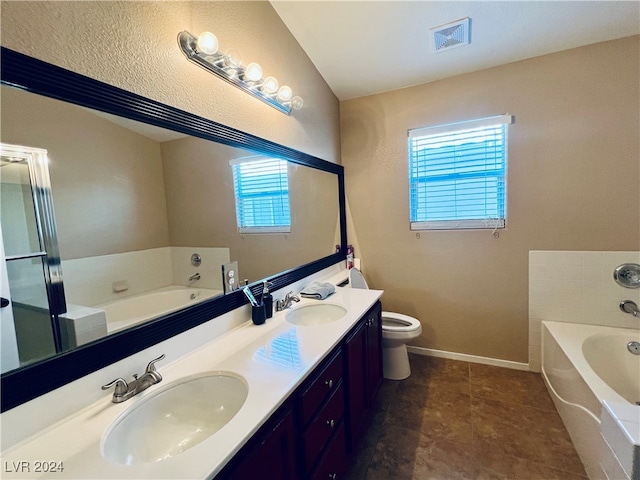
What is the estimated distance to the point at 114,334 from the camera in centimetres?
97

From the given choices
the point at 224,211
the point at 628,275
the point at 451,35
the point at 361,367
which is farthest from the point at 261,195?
the point at 628,275

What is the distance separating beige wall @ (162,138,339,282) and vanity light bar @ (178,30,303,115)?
0.35 m

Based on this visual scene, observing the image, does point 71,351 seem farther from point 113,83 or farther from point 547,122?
point 547,122

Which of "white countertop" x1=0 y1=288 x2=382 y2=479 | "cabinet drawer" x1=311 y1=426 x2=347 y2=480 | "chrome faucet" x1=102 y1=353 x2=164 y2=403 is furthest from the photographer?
"cabinet drawer" x1=311 y1=426 x2=347 y2=480

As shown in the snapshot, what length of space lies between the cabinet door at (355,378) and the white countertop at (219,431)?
0.54 feet

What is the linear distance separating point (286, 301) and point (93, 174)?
1.19 m

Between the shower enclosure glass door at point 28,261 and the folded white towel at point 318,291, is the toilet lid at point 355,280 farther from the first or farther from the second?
the shower enclosure glass door at point 28,261

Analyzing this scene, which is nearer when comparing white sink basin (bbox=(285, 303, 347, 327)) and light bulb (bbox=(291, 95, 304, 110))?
white sink basin (bbox=(285, 303, 347, 327))

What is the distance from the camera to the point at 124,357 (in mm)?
982

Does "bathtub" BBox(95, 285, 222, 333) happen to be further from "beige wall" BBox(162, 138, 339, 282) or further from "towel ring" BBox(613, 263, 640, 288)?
"towel ring" BBox(613, 263, 640, 288)

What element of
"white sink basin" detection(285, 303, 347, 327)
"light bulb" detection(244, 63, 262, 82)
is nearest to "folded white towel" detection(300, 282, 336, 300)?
"white sink basin" detection(285, 303, 347, 327)

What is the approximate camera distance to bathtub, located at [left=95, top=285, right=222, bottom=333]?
1.00 meters

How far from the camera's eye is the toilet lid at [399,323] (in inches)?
87.9

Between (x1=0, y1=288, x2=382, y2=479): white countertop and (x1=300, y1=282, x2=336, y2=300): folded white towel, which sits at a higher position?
(x1=300, y1=282, x2=336, y2=300): folded white towel
